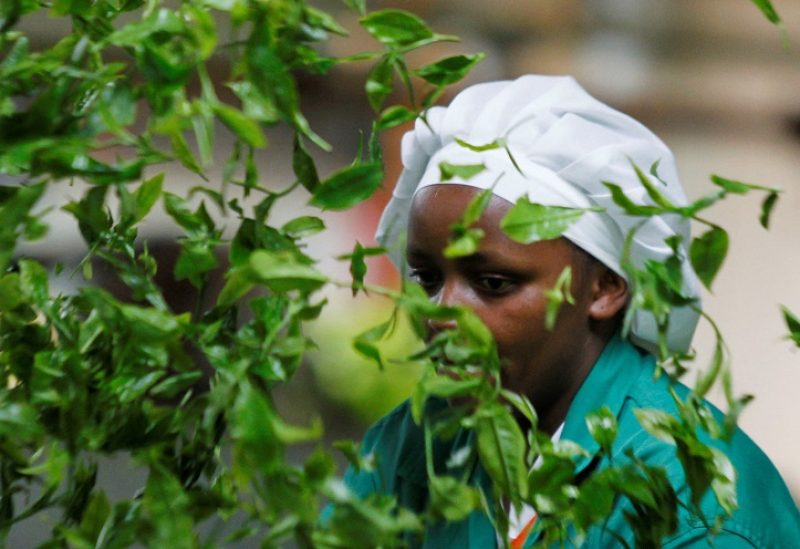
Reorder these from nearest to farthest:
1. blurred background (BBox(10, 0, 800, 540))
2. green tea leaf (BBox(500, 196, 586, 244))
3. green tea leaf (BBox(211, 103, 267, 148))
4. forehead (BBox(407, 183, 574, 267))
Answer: green tea leaf (BBox(211, 103, 267, 148)), green tea leaf (BBox(500, 196, 586, 244)), forehead (BBox(407, 183, 574, 267)), blurred background (BBox(10, 0, 800, 540))

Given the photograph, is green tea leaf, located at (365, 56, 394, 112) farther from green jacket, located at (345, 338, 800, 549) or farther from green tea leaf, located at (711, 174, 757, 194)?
green jacket, located at (345, 338, 800, 549)

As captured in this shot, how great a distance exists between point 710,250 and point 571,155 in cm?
51

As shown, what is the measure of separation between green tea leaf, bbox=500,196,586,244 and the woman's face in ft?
1.40

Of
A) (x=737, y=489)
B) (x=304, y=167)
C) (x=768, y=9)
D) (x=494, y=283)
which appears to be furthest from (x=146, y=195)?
(x=737, y=489)

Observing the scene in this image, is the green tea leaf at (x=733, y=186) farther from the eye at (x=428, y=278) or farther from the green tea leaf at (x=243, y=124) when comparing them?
the eye at (x=428, y=278)

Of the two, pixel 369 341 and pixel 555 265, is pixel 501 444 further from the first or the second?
pixel 555 265

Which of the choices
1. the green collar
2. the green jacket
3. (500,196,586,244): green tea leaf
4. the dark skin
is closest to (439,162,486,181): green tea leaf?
(500,196,586,244): green tea leaf

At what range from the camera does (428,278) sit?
1083 mm

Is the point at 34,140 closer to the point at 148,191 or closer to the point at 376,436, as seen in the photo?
the point at 148,191

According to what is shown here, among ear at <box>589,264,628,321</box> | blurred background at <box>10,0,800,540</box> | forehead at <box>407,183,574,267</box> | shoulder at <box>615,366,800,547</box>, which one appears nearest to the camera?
shoulder at <box>615,366,800,547</box>

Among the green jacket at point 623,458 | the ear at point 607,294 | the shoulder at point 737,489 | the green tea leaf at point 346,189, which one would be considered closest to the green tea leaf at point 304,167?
the green tea leaf at point 346,189

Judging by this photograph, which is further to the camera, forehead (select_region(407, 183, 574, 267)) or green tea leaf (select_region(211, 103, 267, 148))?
forehead (select_region(407, 183, 574, 267))

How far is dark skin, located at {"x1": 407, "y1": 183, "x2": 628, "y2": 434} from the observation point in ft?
3.40

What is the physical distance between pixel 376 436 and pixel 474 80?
1.46m
